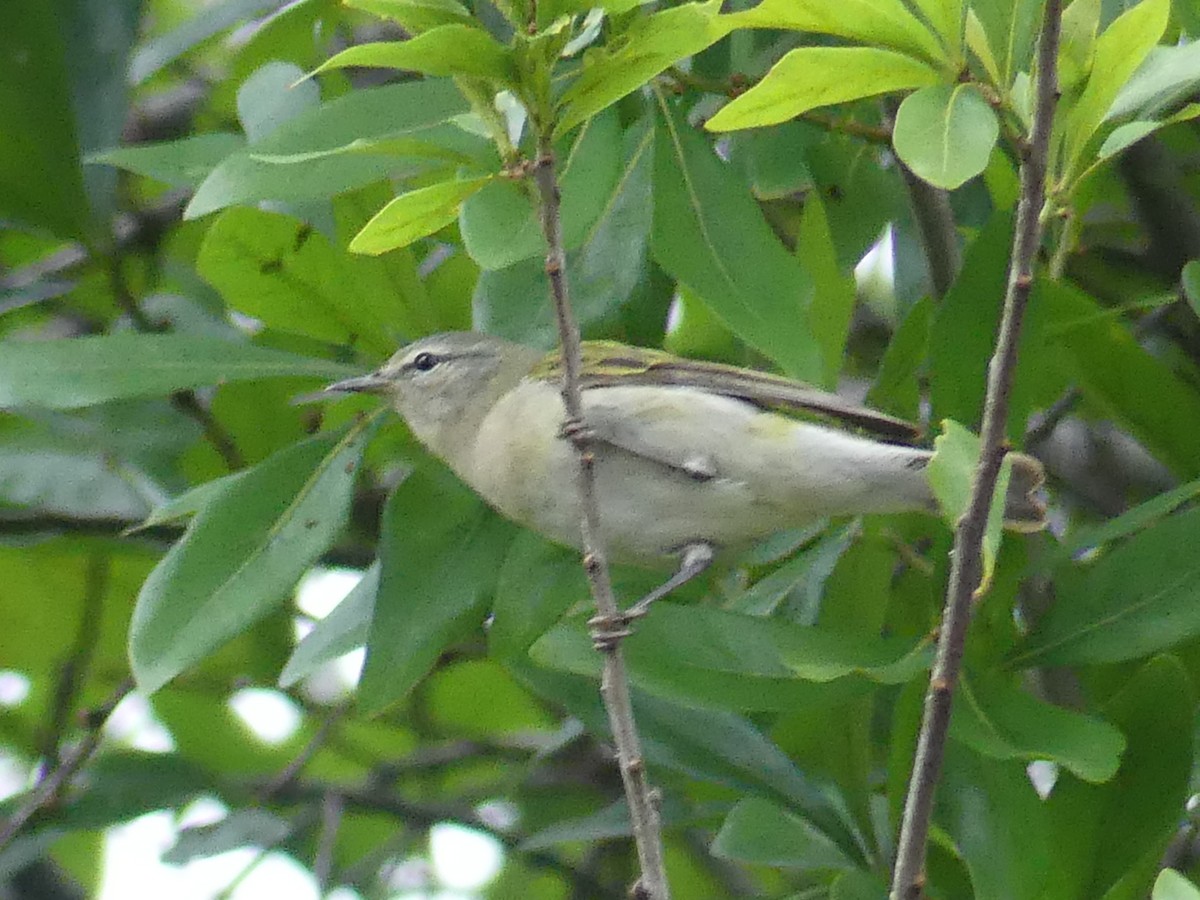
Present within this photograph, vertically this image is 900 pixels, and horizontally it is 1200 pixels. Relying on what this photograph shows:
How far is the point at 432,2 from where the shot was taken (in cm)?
173

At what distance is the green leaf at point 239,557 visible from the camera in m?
2.41

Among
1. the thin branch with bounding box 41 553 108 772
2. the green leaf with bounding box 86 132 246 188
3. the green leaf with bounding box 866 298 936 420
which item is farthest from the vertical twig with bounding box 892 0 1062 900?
the thin branch with bounding box 41 553 108 772

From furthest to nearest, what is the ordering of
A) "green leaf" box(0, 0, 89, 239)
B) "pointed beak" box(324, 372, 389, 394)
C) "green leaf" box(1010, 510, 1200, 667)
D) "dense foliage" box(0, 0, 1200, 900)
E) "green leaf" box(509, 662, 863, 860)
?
1. "green leaf" box(0, 0, 89, 239)
2. "pointed beak" box(324, 372, 389, 394)
3. "green leaf" box(509, 662, 863, 860)
4. "green leaf" box(1010, 510, 1200, 667)
5. "dense foliage" box(0, 0, 1200, 900)

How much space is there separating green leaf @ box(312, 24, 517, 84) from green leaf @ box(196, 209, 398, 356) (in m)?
1.15

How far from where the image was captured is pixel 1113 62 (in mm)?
1807

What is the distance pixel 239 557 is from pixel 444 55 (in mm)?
1081

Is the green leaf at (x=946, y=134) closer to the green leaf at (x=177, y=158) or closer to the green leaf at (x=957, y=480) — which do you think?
the green leaf at (x=957, y=480)

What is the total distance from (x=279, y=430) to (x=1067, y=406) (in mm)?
1485

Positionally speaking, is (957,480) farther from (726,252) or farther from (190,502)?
(190,502)

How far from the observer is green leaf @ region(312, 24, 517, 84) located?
5.32 ft

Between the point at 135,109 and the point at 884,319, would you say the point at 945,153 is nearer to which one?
the point at 884,319

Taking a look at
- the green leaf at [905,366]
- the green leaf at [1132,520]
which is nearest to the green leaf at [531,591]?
the green leaf at [905,366]

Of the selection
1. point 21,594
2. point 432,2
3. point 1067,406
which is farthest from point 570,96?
point 21,594

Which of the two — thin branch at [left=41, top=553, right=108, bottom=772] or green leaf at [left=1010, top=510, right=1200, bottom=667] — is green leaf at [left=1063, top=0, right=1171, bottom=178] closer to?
green leaf at [left=1010, top=510, right=1200, bottom=667]
